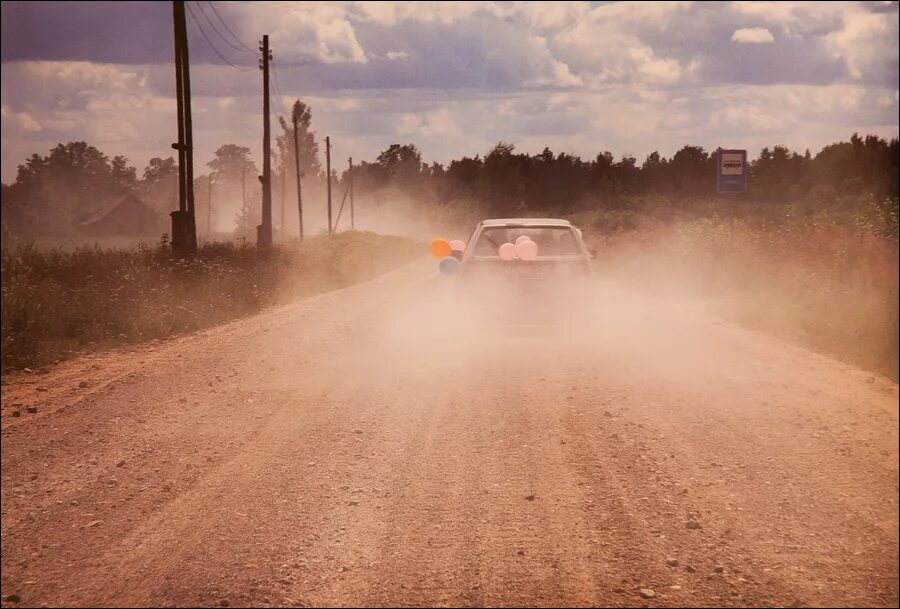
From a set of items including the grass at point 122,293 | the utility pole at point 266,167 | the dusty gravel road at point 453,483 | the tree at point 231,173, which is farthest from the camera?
the tree at point 231,173

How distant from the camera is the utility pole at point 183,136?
2089 cm

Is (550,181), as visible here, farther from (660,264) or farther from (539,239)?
(539,239)

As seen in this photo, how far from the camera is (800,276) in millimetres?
15656

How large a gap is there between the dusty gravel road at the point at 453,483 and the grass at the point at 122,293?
2.26 meters

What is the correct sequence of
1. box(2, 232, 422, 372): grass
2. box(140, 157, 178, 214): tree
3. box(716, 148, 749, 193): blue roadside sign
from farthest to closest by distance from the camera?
box(140, 157, 178, 214): tree < box(716, 148, 749, 193): blue roadside sign < box(2, 232, 422, 372): grass

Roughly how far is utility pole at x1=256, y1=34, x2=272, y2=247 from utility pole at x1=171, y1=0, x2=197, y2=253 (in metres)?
9.26

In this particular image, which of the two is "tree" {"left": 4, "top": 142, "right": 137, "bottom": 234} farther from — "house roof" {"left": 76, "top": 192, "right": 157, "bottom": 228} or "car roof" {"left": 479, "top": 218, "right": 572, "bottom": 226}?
"car roof" {"left": 479, "top": 218, "right": 572, "bottom": 226}

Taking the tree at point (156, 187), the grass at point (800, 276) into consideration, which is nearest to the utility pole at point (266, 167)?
the grass at point (800, 276)

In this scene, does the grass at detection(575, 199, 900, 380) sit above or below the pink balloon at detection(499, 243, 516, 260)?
below

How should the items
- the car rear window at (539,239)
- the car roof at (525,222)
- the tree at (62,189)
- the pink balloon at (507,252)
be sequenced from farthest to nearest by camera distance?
1. the tree at (62,189)
2. the car roof at (525,222)
3. the car rear window at (539,239)
4. the pink balloon at (507,252)

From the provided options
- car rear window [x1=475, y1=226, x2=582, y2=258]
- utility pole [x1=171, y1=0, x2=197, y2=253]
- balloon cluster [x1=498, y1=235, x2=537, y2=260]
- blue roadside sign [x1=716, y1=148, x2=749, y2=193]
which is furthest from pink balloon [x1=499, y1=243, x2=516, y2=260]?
utility pole [x1=171, y1=0, x2=197, y2=253]

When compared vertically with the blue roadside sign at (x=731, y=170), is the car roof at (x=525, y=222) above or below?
below

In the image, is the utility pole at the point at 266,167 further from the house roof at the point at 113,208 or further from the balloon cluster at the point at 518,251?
the house roof at the point at 113,208

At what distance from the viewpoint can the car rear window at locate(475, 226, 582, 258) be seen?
35.2 feet
